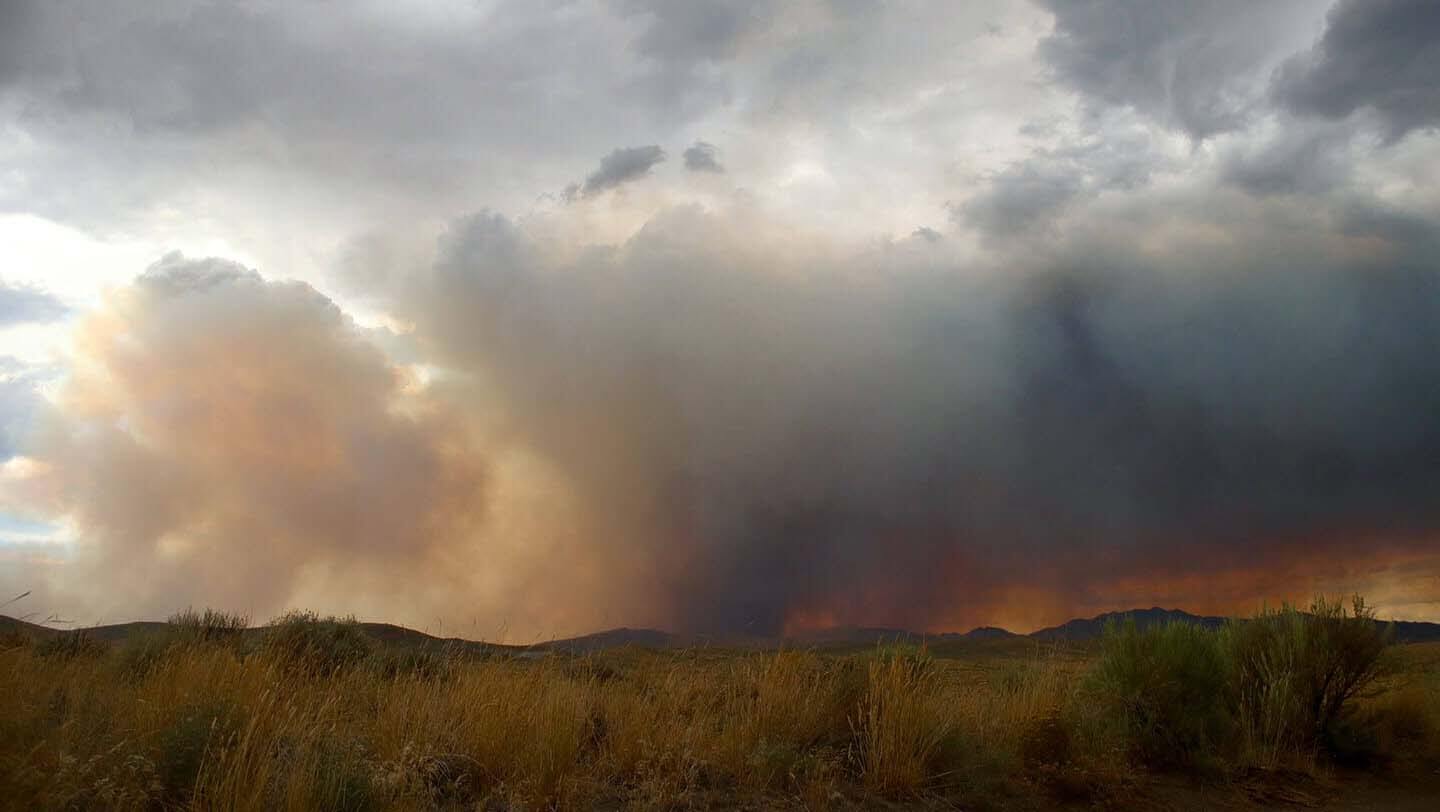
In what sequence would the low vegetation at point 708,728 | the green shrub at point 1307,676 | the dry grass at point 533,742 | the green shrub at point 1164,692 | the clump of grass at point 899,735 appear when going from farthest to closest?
the green shrub at point 1307,676
the green shrub at point 1164,692
the clump of grass at point 899,735
the low vegetation at point 708,728
the dry grass at point 533,742

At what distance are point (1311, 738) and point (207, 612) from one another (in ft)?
78.0

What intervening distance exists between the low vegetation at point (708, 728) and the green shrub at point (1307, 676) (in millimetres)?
38

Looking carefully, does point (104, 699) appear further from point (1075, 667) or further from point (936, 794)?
point (1075, 667)

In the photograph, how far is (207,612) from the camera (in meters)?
21.3

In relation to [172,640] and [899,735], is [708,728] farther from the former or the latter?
[172,640]

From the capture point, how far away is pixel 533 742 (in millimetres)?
8906

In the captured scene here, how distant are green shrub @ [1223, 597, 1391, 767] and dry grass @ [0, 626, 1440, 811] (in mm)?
4044

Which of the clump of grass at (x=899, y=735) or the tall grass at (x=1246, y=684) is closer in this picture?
the clump of grass at (x=899, y=735)

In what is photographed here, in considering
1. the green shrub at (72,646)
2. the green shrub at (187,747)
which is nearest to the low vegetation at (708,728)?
the green shrub at (187,747)

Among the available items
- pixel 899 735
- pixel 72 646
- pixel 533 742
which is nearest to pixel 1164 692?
pixel 899 735

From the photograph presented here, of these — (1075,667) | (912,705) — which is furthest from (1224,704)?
(912,705)

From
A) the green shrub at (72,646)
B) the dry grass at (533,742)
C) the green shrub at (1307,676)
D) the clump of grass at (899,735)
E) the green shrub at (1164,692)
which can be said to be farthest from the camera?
the green shrub at (72,646)

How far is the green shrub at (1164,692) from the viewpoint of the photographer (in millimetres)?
12867

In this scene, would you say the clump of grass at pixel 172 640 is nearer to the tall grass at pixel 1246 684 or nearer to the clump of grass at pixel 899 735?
the clump of grass at pixel 899 735
